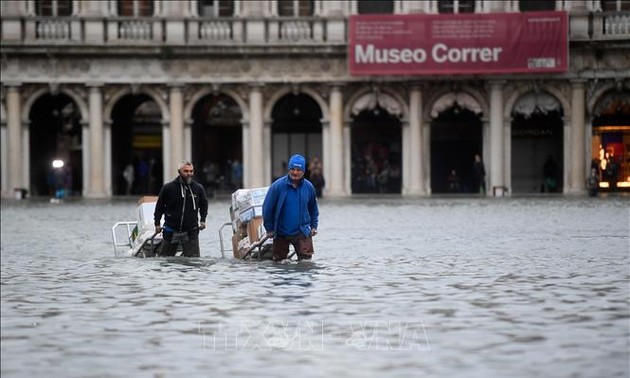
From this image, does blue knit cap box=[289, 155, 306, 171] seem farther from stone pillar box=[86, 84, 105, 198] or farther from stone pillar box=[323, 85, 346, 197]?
stone pillar box=[86, 84, 105, 198]

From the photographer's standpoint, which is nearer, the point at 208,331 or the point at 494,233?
the point at 208,331

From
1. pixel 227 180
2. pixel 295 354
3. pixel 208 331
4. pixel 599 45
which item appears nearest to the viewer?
pixel 295 354

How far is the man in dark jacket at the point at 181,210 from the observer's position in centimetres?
2178

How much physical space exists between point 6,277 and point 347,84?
3759 cm

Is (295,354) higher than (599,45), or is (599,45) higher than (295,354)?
(599,45)

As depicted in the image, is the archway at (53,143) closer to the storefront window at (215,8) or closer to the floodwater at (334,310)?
the storefront window at (215,8)

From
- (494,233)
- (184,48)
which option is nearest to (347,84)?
(184,48)

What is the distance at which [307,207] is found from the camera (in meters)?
20.6

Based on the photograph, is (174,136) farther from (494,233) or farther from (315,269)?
(315,269)

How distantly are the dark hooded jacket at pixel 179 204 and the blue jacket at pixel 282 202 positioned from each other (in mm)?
1737

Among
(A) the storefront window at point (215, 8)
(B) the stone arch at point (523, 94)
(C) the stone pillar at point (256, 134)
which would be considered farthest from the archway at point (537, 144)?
(A) the storefront window at point (215, 8)

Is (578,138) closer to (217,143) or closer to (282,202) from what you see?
(217,143)

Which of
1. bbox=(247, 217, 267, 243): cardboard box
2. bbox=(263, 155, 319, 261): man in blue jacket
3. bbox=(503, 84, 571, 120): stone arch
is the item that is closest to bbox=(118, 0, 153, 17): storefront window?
→ bbox=(503, 84, 571, 120): stone arch

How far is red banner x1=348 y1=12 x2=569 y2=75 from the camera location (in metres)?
54.8
